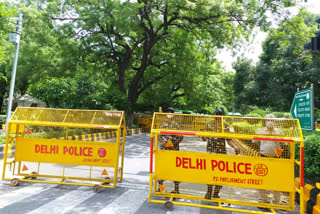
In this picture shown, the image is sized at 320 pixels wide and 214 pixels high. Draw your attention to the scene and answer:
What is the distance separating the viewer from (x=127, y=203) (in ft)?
14.6

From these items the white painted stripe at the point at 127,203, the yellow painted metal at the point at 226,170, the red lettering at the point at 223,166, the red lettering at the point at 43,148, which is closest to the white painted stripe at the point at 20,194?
the red lettering at the point at 43,148

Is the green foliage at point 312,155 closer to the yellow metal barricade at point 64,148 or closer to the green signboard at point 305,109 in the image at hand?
the green signboard at point 305,109

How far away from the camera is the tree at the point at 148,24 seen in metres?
12.4

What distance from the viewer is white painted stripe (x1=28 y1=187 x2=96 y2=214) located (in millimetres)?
3941

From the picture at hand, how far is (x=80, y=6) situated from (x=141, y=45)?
17.6 ft

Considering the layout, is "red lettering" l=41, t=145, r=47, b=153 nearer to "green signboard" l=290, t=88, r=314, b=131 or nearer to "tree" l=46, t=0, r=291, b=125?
"green signboard" l=290, t=88, r=314, b=131

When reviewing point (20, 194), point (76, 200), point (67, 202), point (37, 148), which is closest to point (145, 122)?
point (37, 148)

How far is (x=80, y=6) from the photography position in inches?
614

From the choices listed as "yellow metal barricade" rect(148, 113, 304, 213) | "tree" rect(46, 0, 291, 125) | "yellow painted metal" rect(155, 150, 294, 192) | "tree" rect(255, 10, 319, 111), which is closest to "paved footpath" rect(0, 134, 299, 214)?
"yellow metal barricade" rect(148, 113, 304, 213)

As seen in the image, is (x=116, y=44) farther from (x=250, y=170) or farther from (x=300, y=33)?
(x=250, y=170)

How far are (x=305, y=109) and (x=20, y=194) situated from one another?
656 centimetres

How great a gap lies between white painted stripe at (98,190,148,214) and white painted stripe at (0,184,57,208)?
64.6 inches

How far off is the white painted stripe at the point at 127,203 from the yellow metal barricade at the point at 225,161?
0.31 m

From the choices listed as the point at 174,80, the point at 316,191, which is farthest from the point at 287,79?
the point at 316,191
